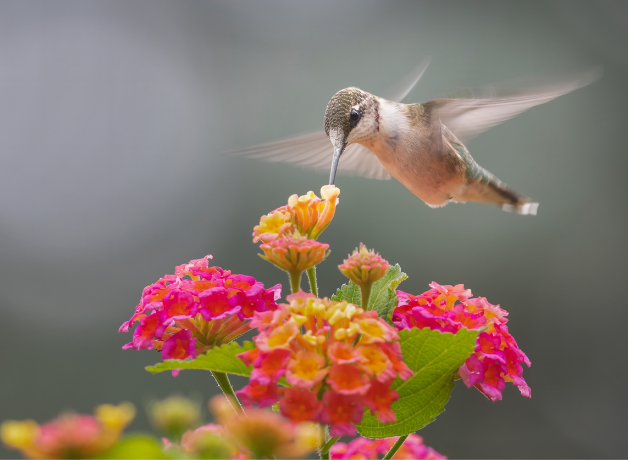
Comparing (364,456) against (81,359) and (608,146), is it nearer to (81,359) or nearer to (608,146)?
(81,359)

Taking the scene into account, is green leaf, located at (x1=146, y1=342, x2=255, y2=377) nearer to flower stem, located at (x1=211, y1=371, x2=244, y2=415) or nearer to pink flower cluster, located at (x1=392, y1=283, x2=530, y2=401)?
flower stem, located at (x1=211, y1=371, x2=244, y2=415)

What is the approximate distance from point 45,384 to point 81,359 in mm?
299

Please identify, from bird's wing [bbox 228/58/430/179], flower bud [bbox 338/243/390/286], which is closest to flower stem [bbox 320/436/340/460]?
flower bud [bbox 338/243/390/286]

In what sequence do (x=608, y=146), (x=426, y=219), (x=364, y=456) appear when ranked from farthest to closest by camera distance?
1. (x=608, y=146)
2. (x=426, y=219)
3. (x=364, y=456)

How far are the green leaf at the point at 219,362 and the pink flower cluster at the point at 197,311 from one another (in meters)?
0.10

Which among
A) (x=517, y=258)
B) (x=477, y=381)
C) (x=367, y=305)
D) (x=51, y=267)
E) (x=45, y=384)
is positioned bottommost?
(x=45, y=384)

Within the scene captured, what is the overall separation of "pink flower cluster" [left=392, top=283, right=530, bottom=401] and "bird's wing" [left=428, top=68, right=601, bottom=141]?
3.22ft

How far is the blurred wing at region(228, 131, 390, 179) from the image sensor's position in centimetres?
232

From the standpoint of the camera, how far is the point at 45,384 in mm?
3922

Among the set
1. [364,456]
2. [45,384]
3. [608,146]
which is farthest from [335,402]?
[608,146]

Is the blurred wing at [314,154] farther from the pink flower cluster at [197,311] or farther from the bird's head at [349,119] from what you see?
the pink flower cluster at [197,311]

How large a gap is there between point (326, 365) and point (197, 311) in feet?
1.04

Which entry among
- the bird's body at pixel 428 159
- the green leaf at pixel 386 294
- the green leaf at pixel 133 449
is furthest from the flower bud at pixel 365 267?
the bird's body at pixel 428 159

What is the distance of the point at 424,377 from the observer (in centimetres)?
106
